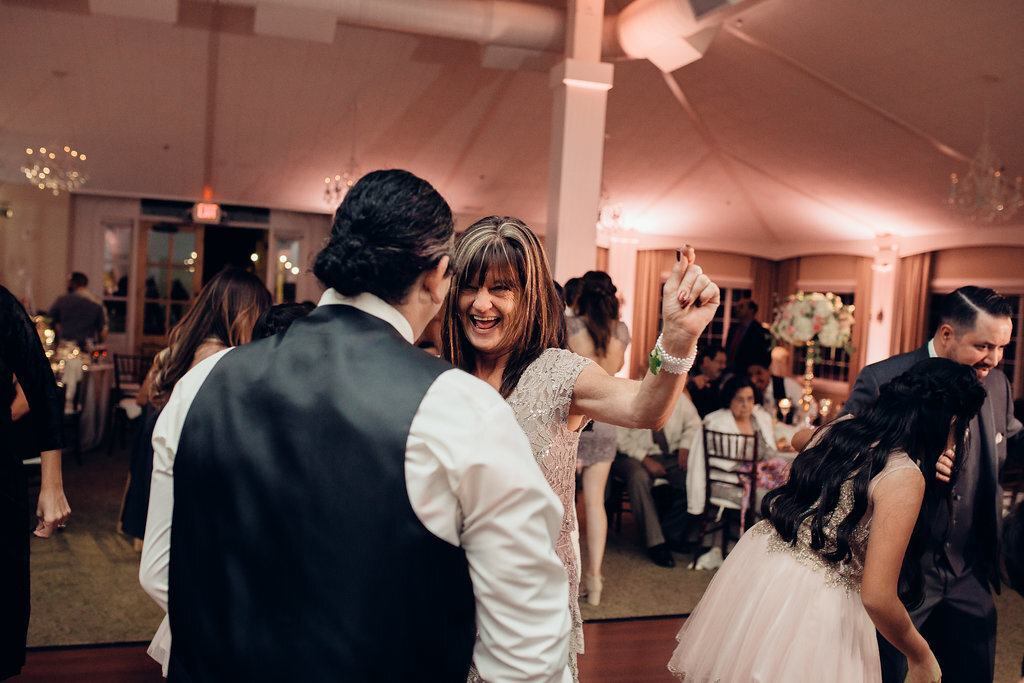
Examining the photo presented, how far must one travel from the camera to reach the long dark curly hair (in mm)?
1979

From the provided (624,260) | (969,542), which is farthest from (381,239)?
(624,260)

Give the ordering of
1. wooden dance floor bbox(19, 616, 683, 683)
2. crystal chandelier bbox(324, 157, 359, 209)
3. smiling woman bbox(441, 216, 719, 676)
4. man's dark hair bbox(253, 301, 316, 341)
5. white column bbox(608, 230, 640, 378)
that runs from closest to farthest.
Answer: smiling woman bbox(441, 216, 719, 676), man's dark hair bbox(253, 301, 316, 341), wooden dance floor bbox(19, 616, 683, 683), crystal chandelier bbox(324, 157, 359, 209), white column bbox(608, 230, 640, 378)

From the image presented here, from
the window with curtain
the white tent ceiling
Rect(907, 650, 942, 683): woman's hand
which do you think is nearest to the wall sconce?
the white tent ceiling

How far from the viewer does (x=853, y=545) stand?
2006mm

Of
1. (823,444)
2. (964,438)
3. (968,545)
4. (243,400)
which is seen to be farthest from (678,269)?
(968,545)

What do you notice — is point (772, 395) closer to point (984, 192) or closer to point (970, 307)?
point (984, 192)

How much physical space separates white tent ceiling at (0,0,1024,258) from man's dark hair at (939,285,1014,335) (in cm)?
292

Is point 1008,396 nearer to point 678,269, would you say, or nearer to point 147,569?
point 678,269

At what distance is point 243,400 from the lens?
3.26 ft

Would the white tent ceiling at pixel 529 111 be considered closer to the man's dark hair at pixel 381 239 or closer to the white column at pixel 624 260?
the white column at pixel 624 260

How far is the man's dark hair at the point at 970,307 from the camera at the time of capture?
8.05 feet

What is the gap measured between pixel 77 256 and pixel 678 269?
1134 cm

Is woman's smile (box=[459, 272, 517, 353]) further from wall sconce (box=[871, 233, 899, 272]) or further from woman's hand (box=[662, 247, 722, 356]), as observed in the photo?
wall sconce (box=[871, 233, 899, 272])

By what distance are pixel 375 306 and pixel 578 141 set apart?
4.07 m
